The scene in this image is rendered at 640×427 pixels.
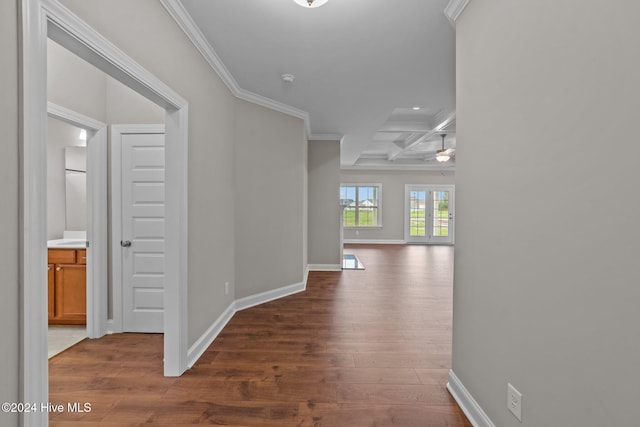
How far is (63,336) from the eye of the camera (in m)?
2.98

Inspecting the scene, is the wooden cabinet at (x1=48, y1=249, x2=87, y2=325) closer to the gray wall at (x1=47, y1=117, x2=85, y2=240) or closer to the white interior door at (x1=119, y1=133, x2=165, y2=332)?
the white interior door at (x1=119, y1=133, x2=165, y2=332)

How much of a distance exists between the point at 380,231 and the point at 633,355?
1002 centimetres

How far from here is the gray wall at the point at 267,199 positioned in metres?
3.81

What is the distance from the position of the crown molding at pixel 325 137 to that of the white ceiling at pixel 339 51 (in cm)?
112

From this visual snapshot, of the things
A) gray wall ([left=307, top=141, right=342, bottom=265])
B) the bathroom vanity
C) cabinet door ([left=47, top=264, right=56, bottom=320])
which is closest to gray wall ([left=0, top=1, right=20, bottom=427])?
the bathroom vanity

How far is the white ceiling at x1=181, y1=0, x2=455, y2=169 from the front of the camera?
7.18 ft

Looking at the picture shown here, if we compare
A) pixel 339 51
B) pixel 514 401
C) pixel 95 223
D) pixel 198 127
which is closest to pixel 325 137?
pixel 339 51

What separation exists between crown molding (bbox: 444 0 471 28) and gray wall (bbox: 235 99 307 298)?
98.2 inches

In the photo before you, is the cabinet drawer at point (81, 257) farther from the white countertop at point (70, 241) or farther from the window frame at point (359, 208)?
the window frame at point (359, 208)

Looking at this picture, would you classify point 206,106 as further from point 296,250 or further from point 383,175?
point 383,175

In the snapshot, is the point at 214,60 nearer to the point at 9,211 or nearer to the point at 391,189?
the point at 9,211

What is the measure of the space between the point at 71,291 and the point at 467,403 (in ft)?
12.3

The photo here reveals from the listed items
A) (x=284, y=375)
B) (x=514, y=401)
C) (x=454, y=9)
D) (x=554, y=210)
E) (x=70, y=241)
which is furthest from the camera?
(x=70, y=241)

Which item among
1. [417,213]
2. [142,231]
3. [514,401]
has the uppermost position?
[417,213]
